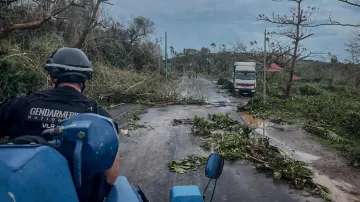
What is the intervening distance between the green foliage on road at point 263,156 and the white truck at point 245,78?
16592 mm

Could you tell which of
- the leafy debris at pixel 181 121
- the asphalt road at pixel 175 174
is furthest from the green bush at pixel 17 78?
the leafy debris at pixel 181 121

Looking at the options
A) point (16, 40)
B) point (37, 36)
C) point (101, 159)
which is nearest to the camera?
point (101, 159)

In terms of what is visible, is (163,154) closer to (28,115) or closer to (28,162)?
(28,115)

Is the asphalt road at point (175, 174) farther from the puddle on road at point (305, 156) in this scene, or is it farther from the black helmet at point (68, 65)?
the black helmet at point (68, 65)

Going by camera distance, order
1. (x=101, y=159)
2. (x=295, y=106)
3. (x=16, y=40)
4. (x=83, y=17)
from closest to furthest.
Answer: (x=101, y=159)
(x=16, y=40)
(x=295, y=106)
(x=83, y=17)

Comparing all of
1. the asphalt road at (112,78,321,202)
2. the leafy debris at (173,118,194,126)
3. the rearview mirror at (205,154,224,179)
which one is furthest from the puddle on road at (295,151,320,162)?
the rearview mirror at (205,154,224,179)

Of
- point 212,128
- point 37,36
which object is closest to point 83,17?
point 37,36

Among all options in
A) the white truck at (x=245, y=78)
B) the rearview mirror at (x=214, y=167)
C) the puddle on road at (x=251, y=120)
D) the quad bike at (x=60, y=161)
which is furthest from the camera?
the white truck at (x=245, y=78)

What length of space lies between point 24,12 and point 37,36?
1.31 metres

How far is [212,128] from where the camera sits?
13234mm

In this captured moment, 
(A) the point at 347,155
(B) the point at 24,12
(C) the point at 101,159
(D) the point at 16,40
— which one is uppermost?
(B) the point at 24,12

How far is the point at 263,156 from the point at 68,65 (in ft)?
24.9

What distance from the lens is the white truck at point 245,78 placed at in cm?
2925

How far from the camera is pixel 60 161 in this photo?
146cm
